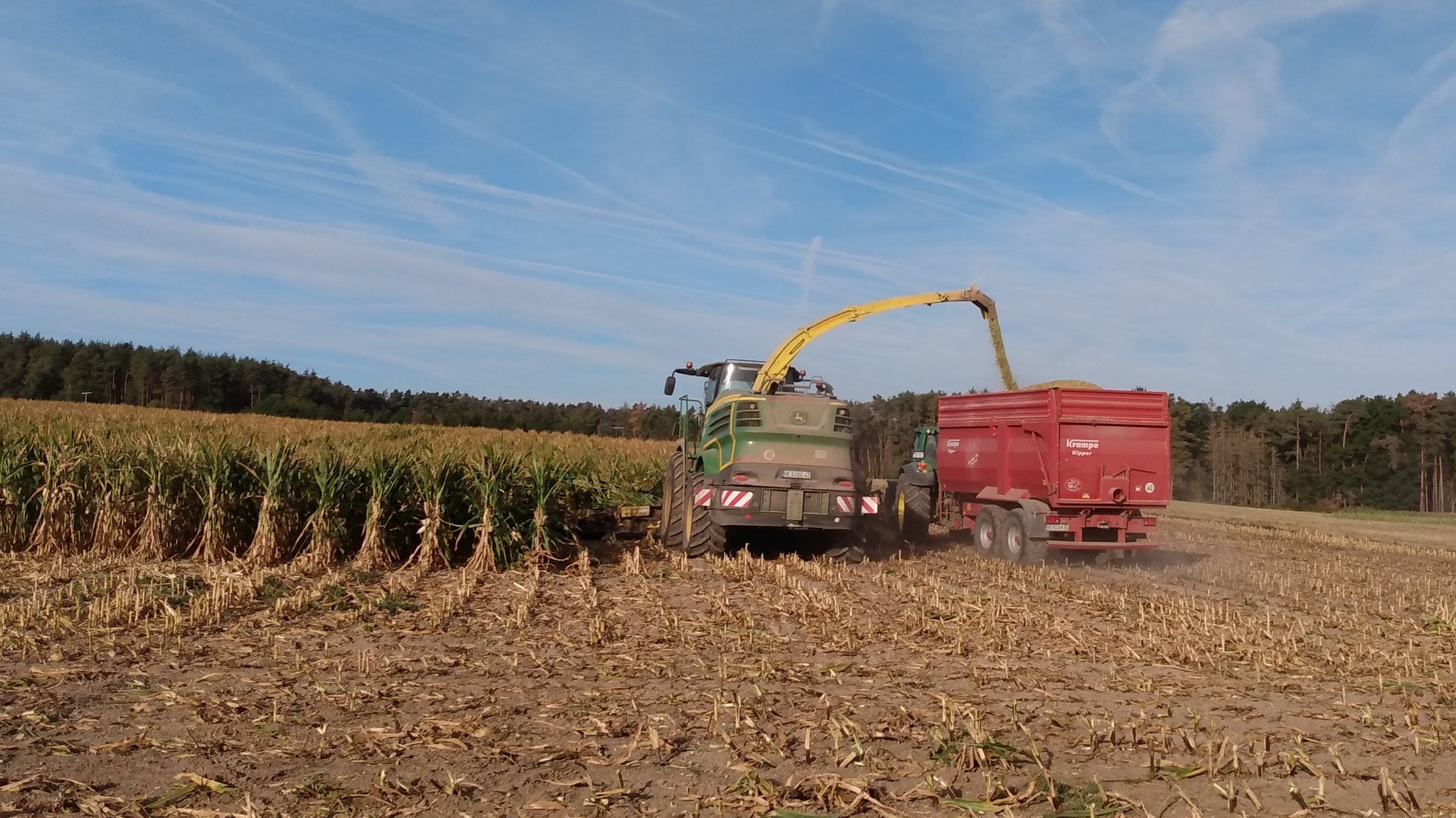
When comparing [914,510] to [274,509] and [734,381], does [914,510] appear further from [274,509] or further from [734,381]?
[274,509]

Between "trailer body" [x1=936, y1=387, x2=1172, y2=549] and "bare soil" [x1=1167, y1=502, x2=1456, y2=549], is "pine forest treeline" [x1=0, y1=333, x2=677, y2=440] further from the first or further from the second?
"trailer body" [x1=936, y1=387, x2=1172, y2=549]

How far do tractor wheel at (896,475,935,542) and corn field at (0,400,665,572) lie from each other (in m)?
7.26

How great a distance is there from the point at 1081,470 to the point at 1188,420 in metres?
45.7

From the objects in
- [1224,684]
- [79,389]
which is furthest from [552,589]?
[79,389]

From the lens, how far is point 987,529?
1452 centimetres

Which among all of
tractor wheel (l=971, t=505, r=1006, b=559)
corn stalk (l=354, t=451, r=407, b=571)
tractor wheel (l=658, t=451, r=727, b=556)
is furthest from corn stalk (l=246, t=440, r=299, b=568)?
tractor wheel (l=971, t=505, r=1006, b=559)

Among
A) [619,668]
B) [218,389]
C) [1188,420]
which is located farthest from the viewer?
[218,389]

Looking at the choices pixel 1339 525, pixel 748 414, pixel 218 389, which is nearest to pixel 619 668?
pixel 748 414

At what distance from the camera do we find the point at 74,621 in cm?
716

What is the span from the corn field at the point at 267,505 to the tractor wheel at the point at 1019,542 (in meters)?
5.98

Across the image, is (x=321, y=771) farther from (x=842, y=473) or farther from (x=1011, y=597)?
(x=842, y=473)

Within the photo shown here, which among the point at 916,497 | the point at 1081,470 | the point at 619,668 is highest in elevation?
the point at 1081,470

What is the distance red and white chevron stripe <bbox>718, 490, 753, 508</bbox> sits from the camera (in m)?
11.9

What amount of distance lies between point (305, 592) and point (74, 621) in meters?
1.71
